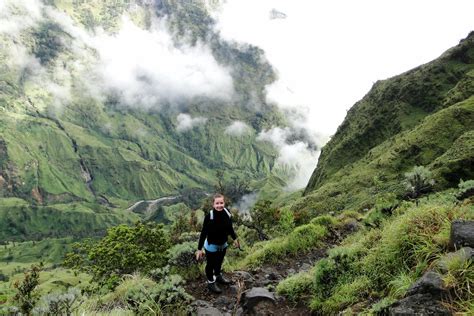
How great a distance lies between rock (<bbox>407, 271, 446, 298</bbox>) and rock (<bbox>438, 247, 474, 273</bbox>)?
9.7 inches

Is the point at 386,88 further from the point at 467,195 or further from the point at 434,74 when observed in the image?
the point at 467,195

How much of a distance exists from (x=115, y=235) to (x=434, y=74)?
388 feet

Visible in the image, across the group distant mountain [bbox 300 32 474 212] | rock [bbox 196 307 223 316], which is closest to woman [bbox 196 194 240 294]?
rock [bbox 196 307 223 316]

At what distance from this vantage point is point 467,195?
1546 centimetres

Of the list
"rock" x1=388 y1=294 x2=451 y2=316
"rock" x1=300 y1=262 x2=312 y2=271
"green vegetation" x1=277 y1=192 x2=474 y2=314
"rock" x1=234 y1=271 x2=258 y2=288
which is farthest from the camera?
"rock" x1=300 y1=262 x2=312 y2=271

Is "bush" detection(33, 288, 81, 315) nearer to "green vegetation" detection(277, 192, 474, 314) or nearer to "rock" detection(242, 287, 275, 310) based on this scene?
"rock" detection(242, 287, 275, 310)

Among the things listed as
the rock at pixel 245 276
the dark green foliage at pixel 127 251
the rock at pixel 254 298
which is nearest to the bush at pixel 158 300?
the rock at pixel 254 298

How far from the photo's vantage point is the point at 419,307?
292 inches

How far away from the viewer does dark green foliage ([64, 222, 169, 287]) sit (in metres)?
31.3

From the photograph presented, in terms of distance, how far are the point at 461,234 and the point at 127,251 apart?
29747 millimetres

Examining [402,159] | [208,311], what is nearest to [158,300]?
[208,311]

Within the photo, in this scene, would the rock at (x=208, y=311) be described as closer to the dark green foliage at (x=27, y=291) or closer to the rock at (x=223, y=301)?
the rock at (x=223, y=301)

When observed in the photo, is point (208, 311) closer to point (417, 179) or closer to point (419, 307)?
point (419, 307)

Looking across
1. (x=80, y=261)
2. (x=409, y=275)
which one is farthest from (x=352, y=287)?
(x=80, y=261)
